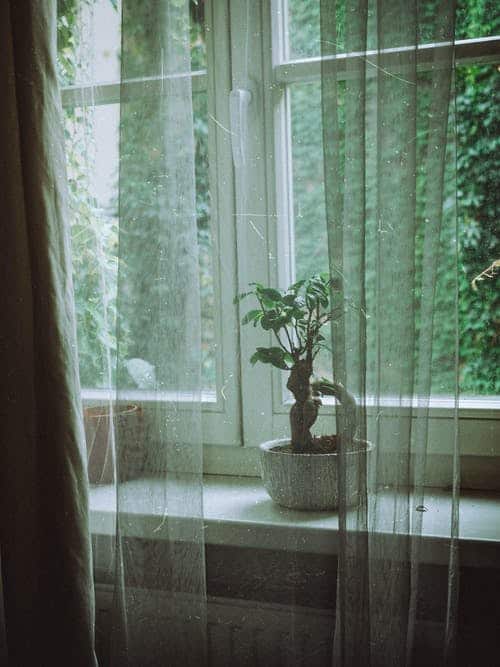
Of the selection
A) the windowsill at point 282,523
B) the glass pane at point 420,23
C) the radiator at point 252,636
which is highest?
the glass pane at point 420,23

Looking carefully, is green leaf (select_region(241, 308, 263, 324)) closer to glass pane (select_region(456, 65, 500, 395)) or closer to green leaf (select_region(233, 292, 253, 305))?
green leaf (select_region(233, 292, 253, 305))

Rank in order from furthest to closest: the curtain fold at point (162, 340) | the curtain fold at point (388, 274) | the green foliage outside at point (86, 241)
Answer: the green foliage outside at point (86, 241), the curtain fold at point (162, 340), the curtain fold at point (388, 274)

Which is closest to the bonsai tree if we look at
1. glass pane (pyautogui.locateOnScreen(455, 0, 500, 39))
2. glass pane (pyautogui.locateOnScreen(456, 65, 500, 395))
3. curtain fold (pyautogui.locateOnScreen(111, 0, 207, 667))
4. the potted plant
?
the potted plant

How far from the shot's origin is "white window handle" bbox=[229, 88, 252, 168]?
1111 mm

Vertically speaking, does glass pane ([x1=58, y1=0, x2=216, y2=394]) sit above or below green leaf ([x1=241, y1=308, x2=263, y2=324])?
above

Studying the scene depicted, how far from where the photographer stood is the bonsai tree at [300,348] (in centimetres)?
105

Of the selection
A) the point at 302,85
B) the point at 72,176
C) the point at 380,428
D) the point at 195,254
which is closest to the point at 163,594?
the point at 380,428

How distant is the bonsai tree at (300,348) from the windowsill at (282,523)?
4.9 inches

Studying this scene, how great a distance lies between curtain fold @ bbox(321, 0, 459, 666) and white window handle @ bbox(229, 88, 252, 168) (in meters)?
0.17

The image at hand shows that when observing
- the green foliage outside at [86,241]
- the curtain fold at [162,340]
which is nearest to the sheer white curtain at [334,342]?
the curtain fold at [162,340]

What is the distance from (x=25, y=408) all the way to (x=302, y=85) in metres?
0.70

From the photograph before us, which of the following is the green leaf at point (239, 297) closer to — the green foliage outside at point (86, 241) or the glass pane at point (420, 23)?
the green foliage outside at point (86, 241)

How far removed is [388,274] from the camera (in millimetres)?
978

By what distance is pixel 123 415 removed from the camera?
109cm
